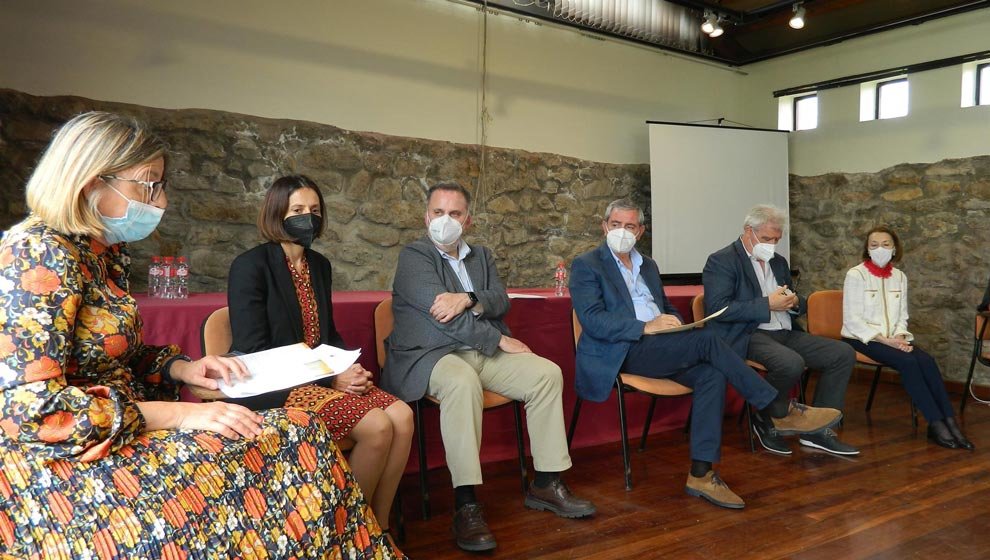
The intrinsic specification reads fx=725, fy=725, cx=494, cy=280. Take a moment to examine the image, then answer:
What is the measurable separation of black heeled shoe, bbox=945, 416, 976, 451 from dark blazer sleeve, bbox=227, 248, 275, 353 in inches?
131

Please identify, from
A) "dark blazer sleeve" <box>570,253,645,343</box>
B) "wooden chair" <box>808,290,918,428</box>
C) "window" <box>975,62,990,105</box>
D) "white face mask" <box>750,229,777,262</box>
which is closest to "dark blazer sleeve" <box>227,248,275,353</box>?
"dark blazer sleeve" <box>570,253,645,343</box>

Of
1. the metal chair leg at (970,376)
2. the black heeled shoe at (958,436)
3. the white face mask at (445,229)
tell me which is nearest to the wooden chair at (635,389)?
the white face mask at (445,229)

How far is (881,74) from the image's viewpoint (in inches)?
218

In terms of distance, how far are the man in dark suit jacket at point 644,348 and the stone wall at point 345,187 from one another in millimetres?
1967

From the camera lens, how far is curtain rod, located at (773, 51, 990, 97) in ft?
16.6

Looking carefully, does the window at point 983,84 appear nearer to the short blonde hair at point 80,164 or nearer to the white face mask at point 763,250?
the white face mask at point 763,250

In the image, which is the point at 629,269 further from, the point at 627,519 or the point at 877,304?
the point at 877,304

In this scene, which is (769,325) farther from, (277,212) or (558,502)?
(277,212)

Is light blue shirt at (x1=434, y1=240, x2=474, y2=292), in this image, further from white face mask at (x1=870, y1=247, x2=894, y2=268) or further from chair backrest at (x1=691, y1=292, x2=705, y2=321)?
white face mask at (x1=870, y1=247, x2=894, y2=268)

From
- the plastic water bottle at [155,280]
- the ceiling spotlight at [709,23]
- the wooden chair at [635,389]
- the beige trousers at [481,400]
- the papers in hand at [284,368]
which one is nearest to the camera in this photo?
the papers in hand at [284,368]

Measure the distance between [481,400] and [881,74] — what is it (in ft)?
15.5

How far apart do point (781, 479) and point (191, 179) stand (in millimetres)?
3392

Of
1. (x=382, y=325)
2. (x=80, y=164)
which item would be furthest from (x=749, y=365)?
(x=80, y=164)

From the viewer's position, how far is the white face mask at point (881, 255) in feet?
12.9
